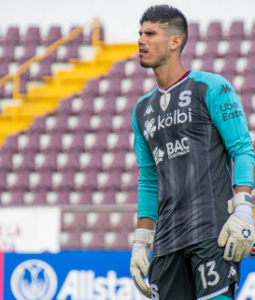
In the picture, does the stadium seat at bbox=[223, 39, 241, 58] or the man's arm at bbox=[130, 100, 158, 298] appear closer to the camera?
the man's arm at bbox=[130, 100, 158, 298]

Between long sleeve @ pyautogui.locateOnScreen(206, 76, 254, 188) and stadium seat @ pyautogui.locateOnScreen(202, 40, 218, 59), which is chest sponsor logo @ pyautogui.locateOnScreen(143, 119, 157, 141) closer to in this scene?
long sleeve @ pyautogui.locateOnScreen(206, 76, 254, 188)

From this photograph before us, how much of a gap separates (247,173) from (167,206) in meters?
0.31

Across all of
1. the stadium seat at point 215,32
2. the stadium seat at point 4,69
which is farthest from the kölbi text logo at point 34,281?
the stadium seat at point 4,69

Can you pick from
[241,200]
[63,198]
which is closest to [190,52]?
[63,198]

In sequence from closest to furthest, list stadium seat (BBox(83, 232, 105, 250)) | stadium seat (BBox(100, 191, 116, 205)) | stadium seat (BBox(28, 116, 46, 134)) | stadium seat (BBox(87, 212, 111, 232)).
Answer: stadium seat (BBox(87, 212, 111, 232)), stadium seat (BBox(83, 232, 105, 250)), stadium seat (BBox(100, 191, 116, 205)), stadium seat (BBox(28, 116, 46, 134))

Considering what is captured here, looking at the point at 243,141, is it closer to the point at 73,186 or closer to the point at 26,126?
the point at 73,186

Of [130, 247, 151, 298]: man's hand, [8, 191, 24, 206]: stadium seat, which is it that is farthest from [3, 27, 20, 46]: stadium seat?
[130, 247, 151, 298]: man's hand

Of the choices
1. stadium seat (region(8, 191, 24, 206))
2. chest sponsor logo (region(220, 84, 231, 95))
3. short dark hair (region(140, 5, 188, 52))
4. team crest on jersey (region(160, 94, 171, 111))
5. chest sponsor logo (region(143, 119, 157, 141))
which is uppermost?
short dark hair (region(140, 5, 188, 52))

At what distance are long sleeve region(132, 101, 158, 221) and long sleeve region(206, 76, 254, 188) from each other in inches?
14.3

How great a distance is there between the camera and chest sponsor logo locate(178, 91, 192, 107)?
1819 millimetres

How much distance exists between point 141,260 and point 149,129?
19.4 inches

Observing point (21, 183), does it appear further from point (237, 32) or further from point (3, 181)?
point (237, 32)

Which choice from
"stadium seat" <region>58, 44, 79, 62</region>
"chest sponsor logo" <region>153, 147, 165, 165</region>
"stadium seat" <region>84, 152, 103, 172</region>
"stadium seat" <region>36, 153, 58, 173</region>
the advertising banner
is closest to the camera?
"chest sponsor logo" <region>153, 147, 165, 165</region>

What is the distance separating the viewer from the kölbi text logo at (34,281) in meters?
4.27
